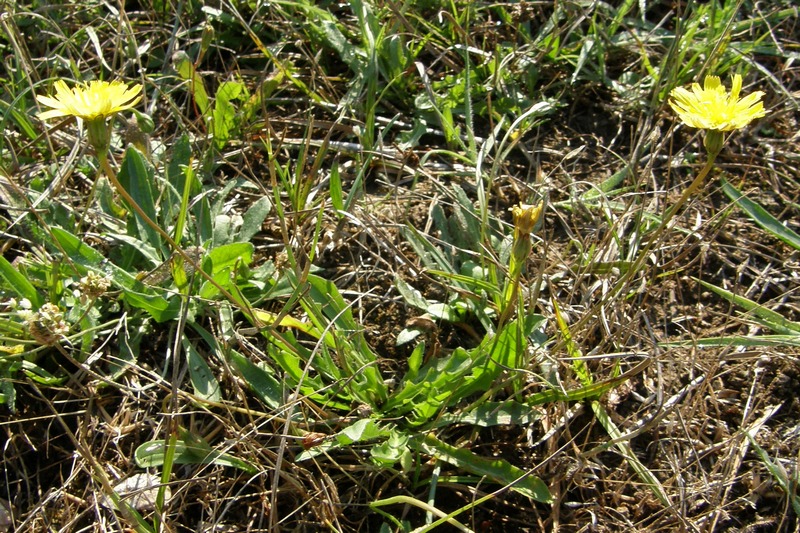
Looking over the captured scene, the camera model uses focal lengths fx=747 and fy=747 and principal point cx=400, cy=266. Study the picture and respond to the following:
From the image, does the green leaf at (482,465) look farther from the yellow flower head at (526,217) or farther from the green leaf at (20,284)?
the green leaf at (20,284)

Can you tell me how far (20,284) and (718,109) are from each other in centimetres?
162

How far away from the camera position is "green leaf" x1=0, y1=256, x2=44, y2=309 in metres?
1.78

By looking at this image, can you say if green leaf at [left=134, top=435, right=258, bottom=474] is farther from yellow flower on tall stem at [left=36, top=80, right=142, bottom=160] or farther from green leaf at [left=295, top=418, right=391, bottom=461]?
yellow flower on tall stem at [left=36, top=80, right=142, bottom=160]

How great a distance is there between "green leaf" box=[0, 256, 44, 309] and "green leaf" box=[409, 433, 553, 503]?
972 millimetres

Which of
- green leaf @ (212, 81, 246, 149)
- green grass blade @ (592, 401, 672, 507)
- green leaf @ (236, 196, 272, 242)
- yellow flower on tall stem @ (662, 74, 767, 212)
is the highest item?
yellow flower on tall stem @ (662, 74, 767, 212)

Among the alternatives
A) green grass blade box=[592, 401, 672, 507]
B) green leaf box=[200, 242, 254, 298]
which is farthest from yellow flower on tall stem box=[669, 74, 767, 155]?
green leaf box=[200, 242, 254, 298]

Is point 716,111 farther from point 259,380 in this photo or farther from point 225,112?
point 225,112

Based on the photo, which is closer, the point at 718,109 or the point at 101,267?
the point at 718,109

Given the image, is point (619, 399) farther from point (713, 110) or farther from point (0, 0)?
point (0, 0)

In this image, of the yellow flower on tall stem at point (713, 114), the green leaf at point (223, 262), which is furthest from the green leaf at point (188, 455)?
the yellow flower on tall stem at point (713, 114)

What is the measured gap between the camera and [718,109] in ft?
4.95

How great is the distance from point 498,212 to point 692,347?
661mm

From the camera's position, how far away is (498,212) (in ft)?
7.16

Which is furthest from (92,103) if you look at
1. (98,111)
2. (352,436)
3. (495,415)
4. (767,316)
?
(767,316)
